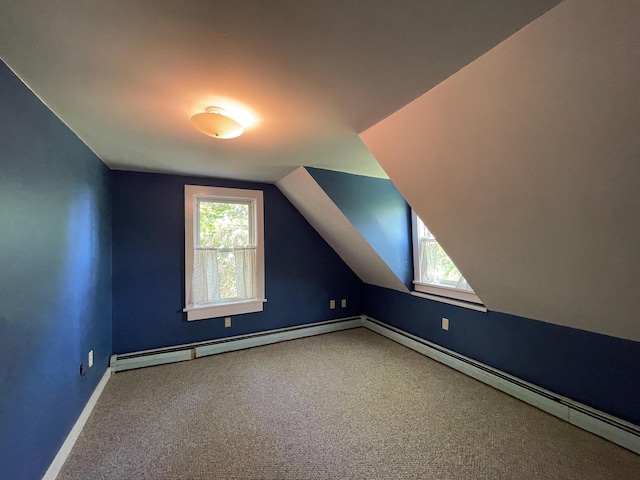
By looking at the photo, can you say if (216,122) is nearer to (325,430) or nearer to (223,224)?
(223,224)

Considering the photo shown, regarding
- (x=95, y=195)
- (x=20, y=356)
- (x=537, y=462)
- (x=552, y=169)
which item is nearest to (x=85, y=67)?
(x=20, y=356)

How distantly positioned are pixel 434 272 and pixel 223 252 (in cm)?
264

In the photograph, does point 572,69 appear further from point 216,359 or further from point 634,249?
point 216,359

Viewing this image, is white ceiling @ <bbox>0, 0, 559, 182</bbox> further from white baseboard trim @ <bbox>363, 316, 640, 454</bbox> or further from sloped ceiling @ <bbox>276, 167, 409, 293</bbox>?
white baseboard trim @ <bbox>363, 316, 640, 454</bbox>

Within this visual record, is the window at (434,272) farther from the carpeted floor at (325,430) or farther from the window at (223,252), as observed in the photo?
the window at (223,252)

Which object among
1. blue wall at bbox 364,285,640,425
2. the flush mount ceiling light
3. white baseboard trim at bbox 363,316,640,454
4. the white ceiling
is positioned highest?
the white ceiling

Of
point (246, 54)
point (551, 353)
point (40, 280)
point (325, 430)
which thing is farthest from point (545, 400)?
point (40, 280)

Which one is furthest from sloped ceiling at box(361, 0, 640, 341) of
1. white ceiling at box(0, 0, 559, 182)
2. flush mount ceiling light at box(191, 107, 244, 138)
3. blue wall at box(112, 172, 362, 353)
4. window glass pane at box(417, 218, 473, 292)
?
blue wall at box(112, 172, 362, 353)

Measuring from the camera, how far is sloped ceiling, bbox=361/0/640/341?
1.02 meters

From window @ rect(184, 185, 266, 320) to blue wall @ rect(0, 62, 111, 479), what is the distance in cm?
109

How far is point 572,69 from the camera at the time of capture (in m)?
1.07

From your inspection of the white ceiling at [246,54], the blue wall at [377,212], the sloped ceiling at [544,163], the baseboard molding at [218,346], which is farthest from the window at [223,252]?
the sloped ceiling at [544,163]

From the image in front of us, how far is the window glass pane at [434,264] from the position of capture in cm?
320

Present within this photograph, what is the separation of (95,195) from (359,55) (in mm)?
2572
